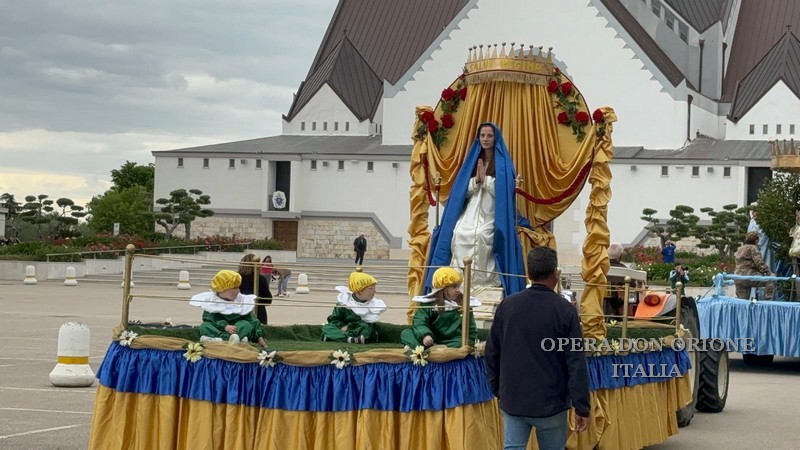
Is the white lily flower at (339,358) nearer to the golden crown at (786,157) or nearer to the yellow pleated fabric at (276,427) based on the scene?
the yellow pleated fabric at (276,427)

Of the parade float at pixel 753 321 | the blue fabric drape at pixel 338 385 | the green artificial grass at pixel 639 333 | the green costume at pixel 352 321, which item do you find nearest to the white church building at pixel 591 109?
the parade float at pixel 753 321

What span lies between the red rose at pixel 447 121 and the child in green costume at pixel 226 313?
4.18 meters

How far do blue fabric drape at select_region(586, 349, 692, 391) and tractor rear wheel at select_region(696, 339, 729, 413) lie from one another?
1.73 m

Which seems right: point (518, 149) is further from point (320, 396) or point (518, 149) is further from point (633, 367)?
point (320, 396)

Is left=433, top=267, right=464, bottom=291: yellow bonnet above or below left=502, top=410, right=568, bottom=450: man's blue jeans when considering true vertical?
above

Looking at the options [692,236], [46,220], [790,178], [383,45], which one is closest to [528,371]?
[790,178]

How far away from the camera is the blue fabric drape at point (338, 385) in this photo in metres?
8.16

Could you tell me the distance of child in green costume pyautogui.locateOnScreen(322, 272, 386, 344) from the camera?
32.7 feet

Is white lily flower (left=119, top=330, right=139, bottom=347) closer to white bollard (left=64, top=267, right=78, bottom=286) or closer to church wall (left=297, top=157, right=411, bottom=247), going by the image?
white bollard (left=64, top=267, right=78, bottom=286)

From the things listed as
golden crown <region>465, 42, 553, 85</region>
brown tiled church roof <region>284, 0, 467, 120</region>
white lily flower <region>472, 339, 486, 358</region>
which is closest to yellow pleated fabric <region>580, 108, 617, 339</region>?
golden crown <region>465, 42, 553, 85</region>

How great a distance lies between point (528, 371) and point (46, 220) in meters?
47.6

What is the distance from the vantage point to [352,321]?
10.3 m

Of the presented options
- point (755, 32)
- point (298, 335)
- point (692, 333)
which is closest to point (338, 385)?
point (298, 335)

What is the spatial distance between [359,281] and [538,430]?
2.75 metres
